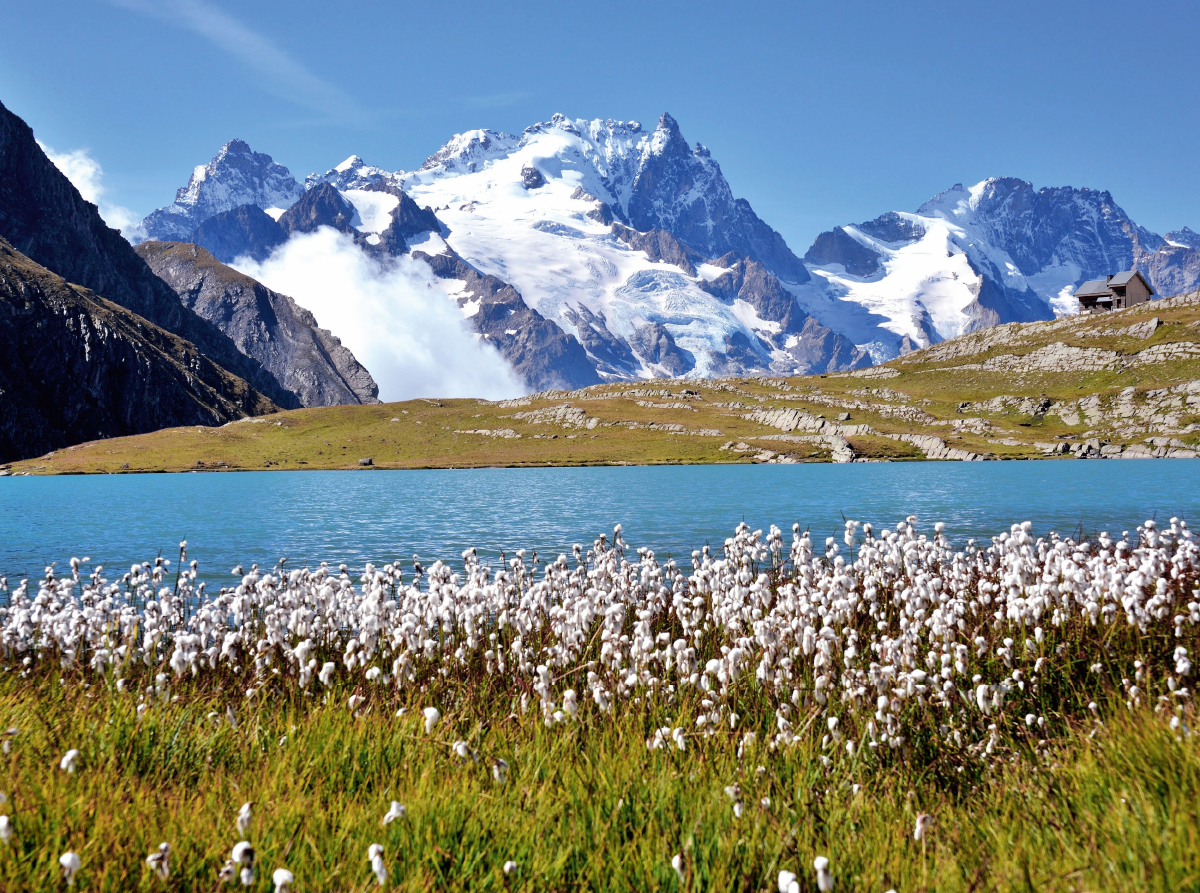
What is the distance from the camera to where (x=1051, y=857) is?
15.6 feet

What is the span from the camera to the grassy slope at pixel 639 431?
14425 cm

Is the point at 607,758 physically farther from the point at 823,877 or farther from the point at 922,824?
the point at 823,877

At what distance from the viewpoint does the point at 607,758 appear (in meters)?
6.47

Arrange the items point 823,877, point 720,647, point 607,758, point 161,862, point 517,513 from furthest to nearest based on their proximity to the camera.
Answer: point 517,513 → point 720,647 → point 607,758 → point 161,862 → point 823,877

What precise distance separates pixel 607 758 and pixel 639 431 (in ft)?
536

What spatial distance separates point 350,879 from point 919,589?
374 inches

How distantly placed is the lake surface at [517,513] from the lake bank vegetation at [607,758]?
18906 mm

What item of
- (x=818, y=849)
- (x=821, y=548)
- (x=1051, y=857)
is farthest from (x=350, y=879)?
(x=821, y=548)

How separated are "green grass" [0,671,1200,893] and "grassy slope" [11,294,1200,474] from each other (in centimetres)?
13250

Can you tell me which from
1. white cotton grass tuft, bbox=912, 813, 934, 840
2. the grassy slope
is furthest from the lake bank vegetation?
the grassy slope

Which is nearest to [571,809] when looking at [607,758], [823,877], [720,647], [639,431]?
[607,758]

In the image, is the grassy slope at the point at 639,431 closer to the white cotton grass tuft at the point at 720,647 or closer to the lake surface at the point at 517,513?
the lake surface at the point at 517,513

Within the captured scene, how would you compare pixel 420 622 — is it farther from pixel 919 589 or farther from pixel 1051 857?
pixel 1051 857

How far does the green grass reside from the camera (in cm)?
452
